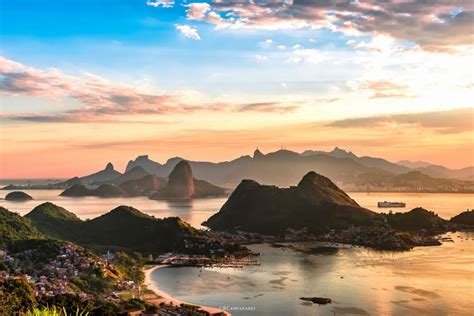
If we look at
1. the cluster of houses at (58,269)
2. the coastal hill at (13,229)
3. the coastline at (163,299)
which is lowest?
the coastline at (163,299)

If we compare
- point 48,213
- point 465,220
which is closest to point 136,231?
point 48,213

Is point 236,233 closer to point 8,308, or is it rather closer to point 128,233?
point 128,233

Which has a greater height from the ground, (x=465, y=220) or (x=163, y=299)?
(x=465, y=220)

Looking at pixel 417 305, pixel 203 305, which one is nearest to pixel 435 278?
pixel 417 305

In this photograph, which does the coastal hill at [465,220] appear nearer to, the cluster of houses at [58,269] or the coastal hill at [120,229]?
the coastal hill at [120,229]

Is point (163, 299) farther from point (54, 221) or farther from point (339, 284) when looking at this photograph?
point (54, 221)

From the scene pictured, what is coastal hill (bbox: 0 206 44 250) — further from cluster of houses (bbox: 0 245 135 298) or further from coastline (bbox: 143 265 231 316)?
coastline (bbox: 143 265 231 316)

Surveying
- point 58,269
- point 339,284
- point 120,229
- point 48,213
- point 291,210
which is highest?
point 48,213

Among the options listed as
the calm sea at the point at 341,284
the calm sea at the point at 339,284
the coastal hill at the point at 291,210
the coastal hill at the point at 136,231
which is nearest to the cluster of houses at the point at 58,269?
the calm sea at the point at 339,284
